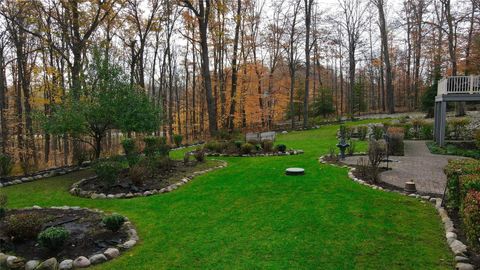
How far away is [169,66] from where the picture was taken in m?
22.4

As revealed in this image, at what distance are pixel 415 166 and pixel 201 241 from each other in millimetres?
7450

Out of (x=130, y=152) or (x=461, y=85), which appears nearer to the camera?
(x=130, y=152)

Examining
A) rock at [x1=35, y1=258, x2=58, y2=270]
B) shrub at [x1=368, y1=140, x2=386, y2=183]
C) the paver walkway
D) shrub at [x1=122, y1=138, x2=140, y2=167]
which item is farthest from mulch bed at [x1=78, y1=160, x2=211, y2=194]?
the paver walkway

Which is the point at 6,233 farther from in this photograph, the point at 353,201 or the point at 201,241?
the point at 353,201

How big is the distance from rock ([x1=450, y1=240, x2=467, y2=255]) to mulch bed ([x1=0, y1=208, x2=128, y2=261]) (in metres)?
4.52

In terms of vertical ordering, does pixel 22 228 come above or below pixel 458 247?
above

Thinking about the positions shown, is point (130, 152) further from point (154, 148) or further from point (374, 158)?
point (374, 158)

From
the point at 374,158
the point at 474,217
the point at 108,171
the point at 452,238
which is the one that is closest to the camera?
the point at 474,217

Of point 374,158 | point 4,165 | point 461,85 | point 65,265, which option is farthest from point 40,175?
point 461,85

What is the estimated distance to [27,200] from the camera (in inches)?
276

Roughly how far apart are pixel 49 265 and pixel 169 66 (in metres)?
19.9

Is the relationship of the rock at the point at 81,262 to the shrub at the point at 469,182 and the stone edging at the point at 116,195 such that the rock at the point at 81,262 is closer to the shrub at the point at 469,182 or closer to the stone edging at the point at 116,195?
the stone edging at the point at 116,195

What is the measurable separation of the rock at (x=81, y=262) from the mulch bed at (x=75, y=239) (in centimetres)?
21

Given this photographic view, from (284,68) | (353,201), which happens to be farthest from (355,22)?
(353,201)
